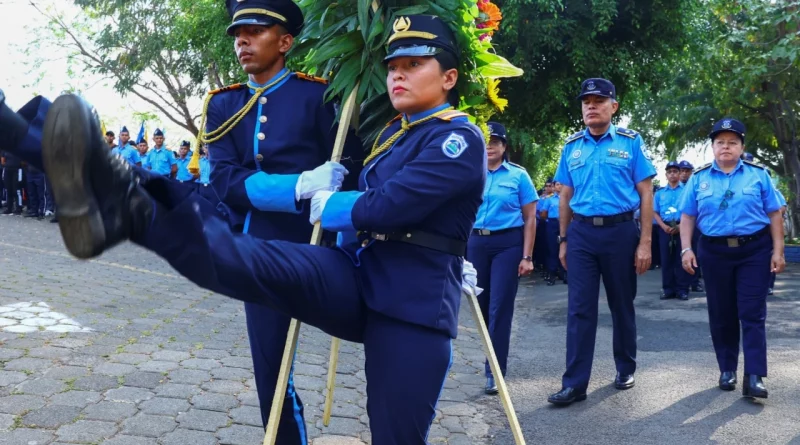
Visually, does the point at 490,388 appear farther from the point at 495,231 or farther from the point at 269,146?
the point at 269,146

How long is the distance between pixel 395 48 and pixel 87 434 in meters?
2.68

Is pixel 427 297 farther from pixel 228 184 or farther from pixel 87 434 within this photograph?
pixel 87 434

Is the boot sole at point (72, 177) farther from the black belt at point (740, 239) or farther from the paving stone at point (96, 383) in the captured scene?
the black belt at point (740, 239)

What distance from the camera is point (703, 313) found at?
1075 cm

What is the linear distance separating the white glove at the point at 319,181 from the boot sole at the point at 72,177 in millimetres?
1167

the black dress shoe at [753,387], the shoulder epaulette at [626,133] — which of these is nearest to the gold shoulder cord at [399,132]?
the shoulder epaulette at [626,133]

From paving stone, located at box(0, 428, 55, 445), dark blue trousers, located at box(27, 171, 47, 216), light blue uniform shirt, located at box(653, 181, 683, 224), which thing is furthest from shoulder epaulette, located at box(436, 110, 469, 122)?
dark blue trousers, located at box(27, 171, 47, 216)

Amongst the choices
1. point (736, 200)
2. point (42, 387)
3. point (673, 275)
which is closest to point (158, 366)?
point (42, 387)

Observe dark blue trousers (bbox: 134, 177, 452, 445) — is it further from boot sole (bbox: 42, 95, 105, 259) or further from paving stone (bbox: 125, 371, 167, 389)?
paving stone (bbox: 125, 371, 167, 389)

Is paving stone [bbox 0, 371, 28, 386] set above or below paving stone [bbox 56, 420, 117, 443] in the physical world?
above

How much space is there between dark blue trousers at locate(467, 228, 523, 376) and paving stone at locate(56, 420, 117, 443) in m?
3.03

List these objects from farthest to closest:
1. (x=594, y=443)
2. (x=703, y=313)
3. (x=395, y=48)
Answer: (x=703, y=313), (x=594, y=443), (x=395, y=48)

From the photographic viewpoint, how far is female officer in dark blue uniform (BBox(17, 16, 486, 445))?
7.70 ft

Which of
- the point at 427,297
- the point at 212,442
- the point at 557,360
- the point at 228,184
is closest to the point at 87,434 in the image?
the point at 212,442
